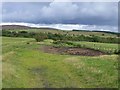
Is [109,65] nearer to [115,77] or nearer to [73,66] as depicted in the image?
[73,66]

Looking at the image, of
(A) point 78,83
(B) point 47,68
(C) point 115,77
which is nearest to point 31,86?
(A) point 78,83

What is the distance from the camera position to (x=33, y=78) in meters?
27.0

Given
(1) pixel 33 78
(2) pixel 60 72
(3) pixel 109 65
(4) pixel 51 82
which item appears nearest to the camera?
(4) pixel 51 82

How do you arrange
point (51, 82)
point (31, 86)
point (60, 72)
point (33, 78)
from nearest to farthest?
point (31, 86), point (51, 82), point (33, 78), point (60, 72)

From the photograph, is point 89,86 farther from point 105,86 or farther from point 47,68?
point 47,68

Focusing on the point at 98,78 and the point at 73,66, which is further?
the point at 73,66

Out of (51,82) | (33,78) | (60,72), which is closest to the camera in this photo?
(51,82)

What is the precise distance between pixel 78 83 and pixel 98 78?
227cm

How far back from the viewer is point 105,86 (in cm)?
2375

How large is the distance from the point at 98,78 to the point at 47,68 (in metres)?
7.51

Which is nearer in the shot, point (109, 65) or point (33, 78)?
point (33, 78)

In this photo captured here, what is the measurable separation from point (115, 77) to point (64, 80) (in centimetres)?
409

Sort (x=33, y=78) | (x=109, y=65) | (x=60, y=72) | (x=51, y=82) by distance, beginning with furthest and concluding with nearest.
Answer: (x=109, y=65) → (x=60, y=72) → (x=33, y=78) → (x=51, y=82)

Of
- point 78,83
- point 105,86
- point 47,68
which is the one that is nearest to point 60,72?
point 47,68
